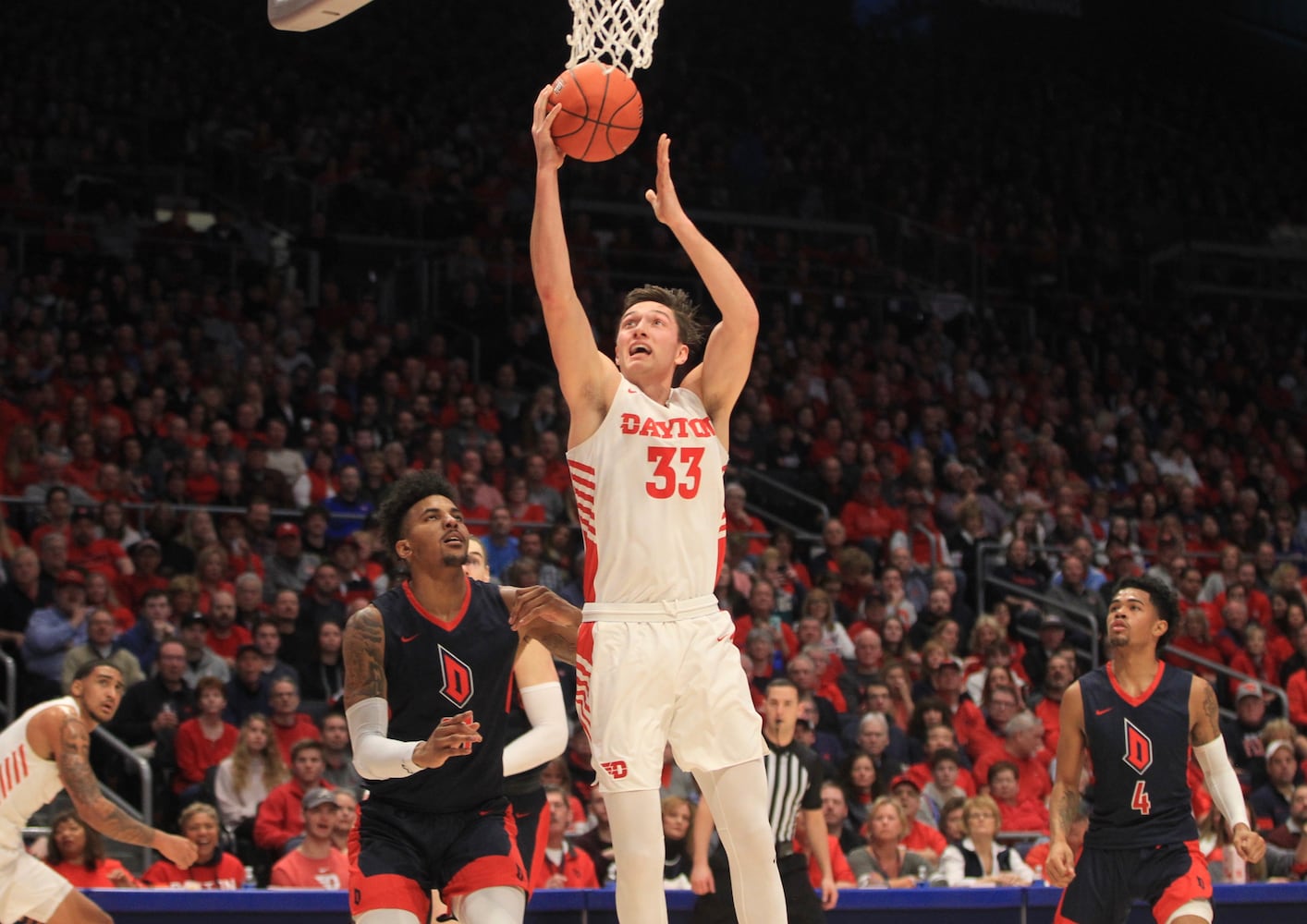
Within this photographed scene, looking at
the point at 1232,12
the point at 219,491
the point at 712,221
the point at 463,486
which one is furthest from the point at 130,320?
the point at 1232,12

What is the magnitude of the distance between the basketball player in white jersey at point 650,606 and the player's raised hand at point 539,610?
23cm

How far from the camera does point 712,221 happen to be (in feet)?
64.0

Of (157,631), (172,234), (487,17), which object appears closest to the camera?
(157,631)

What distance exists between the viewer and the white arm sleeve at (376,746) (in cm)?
506

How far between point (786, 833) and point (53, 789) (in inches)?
142

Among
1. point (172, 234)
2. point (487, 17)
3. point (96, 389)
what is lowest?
point (96, 389)

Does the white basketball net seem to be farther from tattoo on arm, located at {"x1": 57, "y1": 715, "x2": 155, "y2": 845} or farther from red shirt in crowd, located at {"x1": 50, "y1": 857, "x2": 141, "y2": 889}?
red shirt in crowd, located at {"x1": 50, "y1": 857, "x2": 141, "y2": 889}

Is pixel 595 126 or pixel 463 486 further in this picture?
pixel 463 486

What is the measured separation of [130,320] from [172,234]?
155 cm

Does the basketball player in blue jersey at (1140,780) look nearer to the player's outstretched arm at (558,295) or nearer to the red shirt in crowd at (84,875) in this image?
the player's outstretched arm at (558,295)

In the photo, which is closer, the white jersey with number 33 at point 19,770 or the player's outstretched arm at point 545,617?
the player's outstretched arm at point 545,617

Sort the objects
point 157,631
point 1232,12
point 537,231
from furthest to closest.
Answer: point 1232,12 < point 157,631 < point 537,231

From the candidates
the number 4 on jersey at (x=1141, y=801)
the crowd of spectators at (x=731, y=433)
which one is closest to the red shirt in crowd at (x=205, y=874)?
the crowd of spectators at (x=731, y=433)

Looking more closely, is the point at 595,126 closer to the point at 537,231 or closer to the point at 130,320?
the point at 537,231
